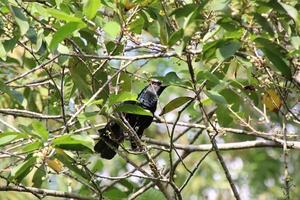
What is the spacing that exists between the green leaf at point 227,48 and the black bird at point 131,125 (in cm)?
84

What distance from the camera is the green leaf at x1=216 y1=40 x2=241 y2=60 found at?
1.76 meters

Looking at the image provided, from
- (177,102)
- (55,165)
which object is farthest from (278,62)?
(55,165)

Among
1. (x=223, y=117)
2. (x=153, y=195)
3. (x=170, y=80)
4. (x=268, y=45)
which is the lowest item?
(x=153, y=195)

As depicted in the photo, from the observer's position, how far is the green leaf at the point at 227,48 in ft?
5.76

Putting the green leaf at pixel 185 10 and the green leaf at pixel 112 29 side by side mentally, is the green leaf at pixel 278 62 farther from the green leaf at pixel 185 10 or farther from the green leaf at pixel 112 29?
the green leaf at pixel 112 29

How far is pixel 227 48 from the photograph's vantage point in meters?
1.78

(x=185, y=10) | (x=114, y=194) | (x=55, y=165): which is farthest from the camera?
(x=114, y=194)

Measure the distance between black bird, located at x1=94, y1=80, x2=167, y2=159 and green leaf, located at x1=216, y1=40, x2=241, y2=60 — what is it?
841 mm

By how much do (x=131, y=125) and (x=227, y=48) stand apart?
119cm

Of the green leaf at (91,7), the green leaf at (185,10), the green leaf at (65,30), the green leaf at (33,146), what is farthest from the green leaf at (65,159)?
the green leaf at (185,10)

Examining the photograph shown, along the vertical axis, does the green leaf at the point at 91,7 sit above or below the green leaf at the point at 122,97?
above

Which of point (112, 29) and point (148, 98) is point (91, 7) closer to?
point (112, 29)

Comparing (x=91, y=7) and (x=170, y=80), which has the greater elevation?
(x=91, y=7)

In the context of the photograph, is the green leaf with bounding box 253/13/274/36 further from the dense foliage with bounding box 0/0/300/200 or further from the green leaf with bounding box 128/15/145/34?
the green leaf with bounding box 128/15/145/34
